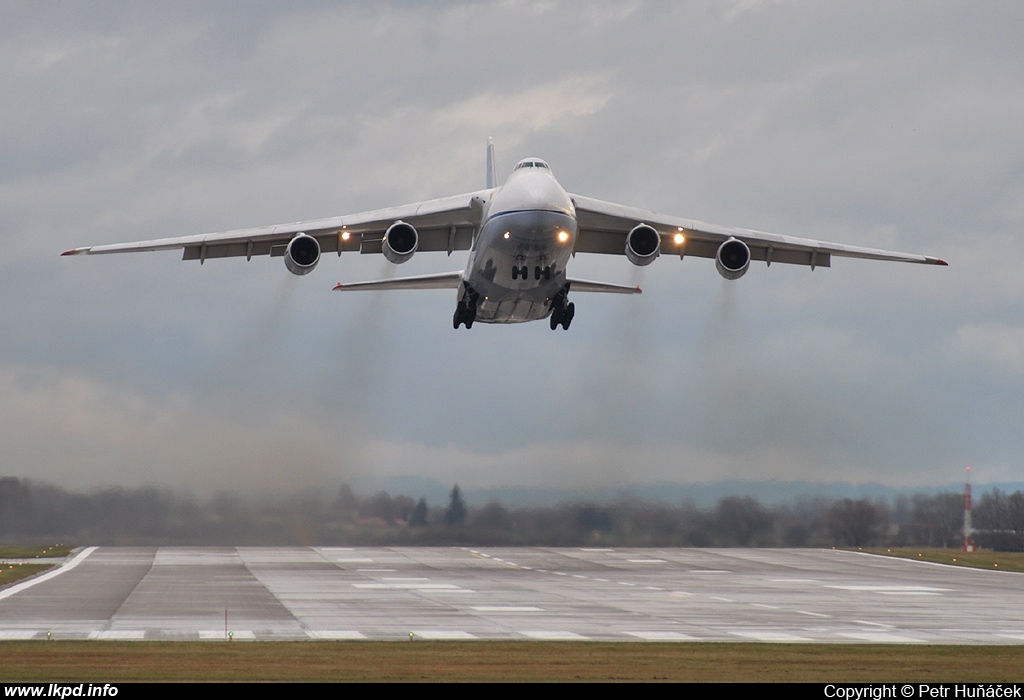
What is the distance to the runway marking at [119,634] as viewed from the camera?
1891 centimetres

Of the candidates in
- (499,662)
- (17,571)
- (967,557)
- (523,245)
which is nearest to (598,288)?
(523,245)

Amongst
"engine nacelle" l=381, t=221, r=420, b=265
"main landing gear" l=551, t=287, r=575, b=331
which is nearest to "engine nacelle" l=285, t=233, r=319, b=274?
"engine nacelle" l=381, t=221, r=420, b=265

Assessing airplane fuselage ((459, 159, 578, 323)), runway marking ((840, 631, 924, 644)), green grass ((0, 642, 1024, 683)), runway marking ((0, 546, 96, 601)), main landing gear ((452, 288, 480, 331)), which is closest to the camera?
green grass ((0, 642, 1024, 683))

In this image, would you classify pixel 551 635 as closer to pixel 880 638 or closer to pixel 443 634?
pixel 443 634

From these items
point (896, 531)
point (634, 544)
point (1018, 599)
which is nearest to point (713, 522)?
point (634, 544)

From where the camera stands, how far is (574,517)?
4200cm

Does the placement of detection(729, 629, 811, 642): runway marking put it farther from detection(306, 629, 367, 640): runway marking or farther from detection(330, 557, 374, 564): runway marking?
detection(330, 557, 374, 564): runway marking

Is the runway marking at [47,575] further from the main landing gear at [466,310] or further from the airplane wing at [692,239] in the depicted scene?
the airplane wing at [692,239]

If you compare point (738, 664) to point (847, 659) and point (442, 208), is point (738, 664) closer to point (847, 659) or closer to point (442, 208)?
point (847, 659)

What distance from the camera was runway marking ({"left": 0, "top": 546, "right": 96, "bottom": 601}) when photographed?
28.4m

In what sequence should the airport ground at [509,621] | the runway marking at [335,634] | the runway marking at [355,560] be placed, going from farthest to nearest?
the runway marking at [355,560], the runway marking at [335,634], the airport ground at [509,621]

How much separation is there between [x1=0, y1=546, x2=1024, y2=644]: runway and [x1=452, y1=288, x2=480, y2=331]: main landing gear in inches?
251

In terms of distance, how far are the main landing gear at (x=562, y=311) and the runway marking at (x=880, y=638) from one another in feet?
34.7

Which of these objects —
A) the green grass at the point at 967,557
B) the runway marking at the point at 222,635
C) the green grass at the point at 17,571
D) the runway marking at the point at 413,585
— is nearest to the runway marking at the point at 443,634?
the runway marking at the point at 222,635
